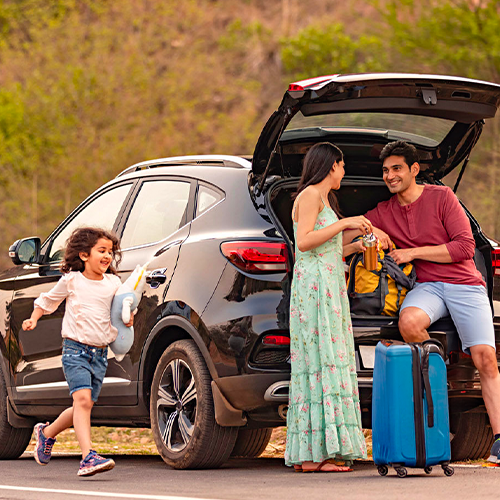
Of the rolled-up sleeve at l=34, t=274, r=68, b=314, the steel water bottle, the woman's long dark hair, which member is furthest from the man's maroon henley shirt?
the rolled-up sleeve at l=34, t=274, r=68, b=314

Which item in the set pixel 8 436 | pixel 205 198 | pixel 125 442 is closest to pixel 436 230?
pixel 205 198

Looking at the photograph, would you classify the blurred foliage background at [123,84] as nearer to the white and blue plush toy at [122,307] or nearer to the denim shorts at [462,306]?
the denim shorts at [462,306]

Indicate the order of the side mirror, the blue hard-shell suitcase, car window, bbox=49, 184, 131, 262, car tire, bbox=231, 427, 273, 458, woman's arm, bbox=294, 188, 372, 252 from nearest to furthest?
the blue hard-shell suitcase, woman's arm, bbox=294, 188, 372, 252, car window, bbox=49, 184, 131, 262, the side mirror, car tire, bbox=231, 427, 273, 458

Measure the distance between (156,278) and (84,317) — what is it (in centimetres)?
48

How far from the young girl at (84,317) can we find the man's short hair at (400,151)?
1.69 meters

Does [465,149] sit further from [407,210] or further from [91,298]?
[91,298]

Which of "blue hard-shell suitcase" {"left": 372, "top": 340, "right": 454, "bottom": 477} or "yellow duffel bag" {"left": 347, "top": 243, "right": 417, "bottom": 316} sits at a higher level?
"yellow duffel bag" {"left": 347, "top": 243, "right": 417, "bottom": 316}

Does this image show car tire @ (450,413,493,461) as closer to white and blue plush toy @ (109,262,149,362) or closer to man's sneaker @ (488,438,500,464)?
man's sneaker @ (488,438,500,464)

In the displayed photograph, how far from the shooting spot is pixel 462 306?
19.8 ft

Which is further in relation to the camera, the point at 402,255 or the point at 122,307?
the point at 402,255

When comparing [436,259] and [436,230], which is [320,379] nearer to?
[436,259]

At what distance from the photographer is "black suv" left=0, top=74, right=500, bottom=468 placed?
18.5 ft

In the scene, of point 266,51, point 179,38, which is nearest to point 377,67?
point 179,38

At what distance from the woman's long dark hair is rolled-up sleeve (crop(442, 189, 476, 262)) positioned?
29.0 inches
